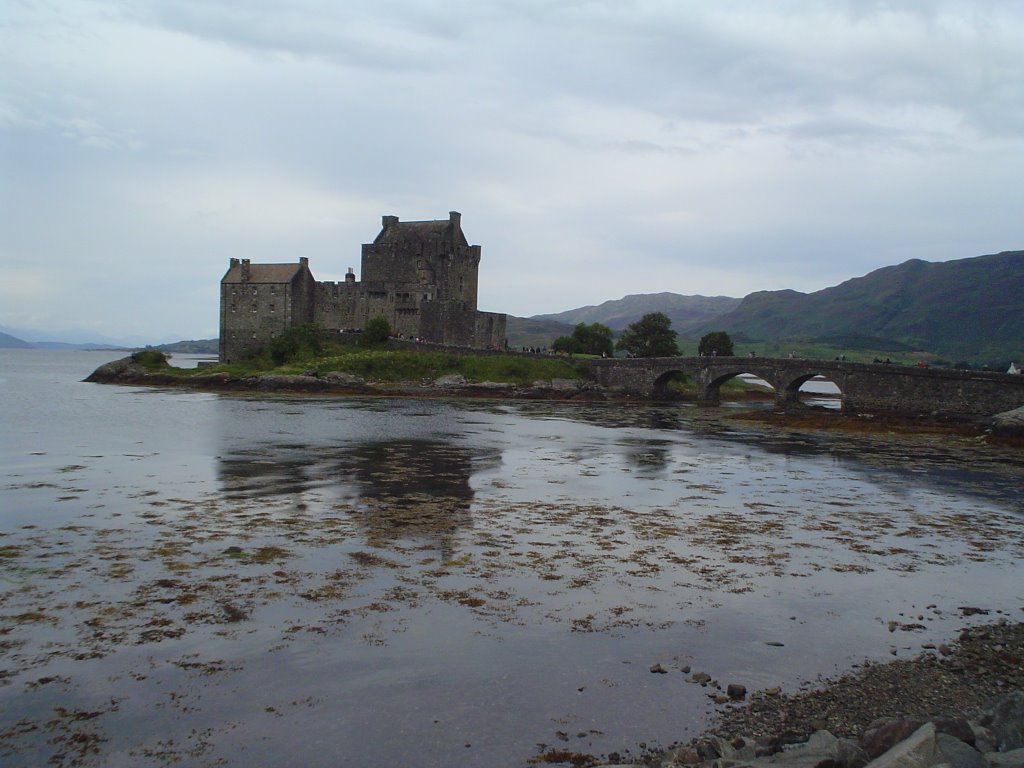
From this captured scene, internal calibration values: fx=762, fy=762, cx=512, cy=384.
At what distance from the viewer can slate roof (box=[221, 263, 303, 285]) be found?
77.9 m

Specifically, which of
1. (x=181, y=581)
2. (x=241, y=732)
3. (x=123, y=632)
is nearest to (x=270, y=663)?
(x=241, y=732)

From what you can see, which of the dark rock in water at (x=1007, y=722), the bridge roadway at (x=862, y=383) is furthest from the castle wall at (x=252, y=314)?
the dark rock in water at (x=1007, y=722)

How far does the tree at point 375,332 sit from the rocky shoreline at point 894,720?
68184 mm

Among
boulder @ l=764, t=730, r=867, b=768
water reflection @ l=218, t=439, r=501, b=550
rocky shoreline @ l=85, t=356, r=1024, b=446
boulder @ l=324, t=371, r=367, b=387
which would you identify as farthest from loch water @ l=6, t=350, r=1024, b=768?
boulder @ l=324, t=371, r=367, b=387

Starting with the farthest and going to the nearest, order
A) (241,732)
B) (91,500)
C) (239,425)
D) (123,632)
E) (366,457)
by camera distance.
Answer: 1. (239,425)
2. (366,457)
3. (91,500)
4. (123,632)
5. (241,732)

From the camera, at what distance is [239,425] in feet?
133

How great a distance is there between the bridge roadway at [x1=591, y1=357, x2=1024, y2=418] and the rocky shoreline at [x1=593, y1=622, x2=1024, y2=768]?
138 ft

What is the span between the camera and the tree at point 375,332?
7562 centimetres

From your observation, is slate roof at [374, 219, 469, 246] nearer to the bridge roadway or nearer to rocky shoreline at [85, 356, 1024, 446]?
rocky shoreline at [85, 356, 1024, 446]

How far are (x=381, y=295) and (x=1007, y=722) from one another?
250ft

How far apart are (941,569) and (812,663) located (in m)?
6.61

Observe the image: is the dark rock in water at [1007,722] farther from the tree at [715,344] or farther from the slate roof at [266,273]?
the tree at [715,344]

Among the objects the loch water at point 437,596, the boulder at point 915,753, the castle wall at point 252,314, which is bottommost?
the loch water at point 437,596

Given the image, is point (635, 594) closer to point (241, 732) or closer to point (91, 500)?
point (241, 732)
